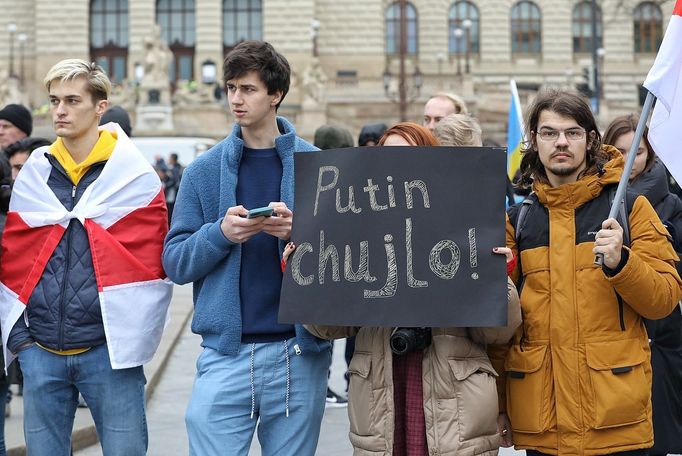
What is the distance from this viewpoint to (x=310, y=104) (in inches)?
1649

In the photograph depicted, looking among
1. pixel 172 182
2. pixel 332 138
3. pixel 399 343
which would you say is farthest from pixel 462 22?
pixel 399 343

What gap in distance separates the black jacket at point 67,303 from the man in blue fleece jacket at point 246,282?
383 mm

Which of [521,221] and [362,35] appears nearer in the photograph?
[521,221]

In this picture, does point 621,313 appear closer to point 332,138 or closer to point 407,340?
point 407,340

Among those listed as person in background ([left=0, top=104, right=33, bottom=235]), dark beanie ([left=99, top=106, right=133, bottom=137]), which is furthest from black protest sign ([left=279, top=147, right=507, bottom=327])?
dark beanie ([left=99, top=106, right=133, bottom=137])

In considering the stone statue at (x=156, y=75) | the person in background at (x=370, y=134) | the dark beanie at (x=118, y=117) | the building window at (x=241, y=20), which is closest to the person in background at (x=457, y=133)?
the person in background at (x=370, y=134)

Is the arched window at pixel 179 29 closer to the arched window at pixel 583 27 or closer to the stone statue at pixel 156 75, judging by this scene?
the stone statue at pixel 156 75

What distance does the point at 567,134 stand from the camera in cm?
437

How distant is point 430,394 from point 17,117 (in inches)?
193

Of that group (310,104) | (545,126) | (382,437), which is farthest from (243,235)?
(310,104)

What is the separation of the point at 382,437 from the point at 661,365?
2.07 metres

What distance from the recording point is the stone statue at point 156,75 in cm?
3994

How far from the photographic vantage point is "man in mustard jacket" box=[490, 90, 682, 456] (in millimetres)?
4145

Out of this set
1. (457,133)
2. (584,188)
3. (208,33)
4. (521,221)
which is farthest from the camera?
(208,33)
